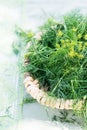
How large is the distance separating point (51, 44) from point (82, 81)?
0.72 ft

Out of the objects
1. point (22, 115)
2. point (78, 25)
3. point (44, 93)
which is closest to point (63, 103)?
point (44, 93)

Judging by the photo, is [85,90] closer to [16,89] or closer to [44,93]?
[44,93]

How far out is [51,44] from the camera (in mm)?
1364

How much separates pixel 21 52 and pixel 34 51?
14cm

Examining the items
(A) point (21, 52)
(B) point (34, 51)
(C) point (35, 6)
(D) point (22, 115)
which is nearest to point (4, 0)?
(C) point (35, 6)

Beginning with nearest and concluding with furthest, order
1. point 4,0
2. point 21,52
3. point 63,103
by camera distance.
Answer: point 63,103 → point 21,52 → point 4,0

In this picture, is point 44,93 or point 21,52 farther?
point 21,52

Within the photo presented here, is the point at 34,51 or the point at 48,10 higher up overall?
the point at 48,10

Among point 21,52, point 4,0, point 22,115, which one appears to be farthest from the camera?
point 4,0

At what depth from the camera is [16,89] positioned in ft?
4.42

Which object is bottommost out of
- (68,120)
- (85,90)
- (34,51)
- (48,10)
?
(68,120)

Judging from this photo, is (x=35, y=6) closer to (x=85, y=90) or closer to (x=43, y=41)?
(x=43, y=41)

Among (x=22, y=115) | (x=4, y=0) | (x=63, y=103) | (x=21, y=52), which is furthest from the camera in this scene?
(x=4, y=0)

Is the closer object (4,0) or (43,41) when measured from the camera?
(43,41)
